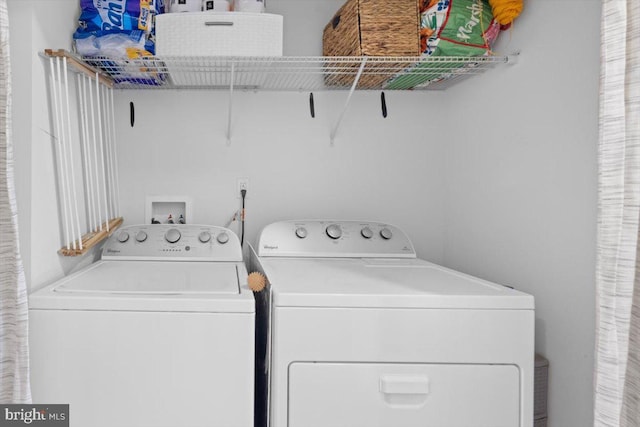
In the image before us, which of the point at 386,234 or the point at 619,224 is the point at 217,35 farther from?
the point at 619,224

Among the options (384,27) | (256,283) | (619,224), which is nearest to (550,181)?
(619,224)

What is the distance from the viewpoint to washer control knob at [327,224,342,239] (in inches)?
75.4

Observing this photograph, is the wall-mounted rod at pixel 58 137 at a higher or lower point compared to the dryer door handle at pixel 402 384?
higher

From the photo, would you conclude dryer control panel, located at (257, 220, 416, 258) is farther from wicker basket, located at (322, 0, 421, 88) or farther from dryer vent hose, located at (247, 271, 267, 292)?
wicker basket, located at (322, 0, 421, 88)

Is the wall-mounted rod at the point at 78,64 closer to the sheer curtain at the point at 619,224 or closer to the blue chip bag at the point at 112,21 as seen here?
the blue chip bag at the point at 112,21

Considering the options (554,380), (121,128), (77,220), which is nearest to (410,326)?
(554,380)

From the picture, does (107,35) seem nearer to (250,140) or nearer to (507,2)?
(250,140)

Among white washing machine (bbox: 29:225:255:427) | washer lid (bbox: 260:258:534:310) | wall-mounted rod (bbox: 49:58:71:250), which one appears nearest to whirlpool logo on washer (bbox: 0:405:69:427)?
white washing machine (bbox: 29:225:255:427)

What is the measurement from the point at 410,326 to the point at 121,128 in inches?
63.1

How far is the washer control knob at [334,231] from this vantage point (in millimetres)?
1914

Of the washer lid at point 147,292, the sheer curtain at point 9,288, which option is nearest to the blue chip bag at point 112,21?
the sheer curtain at point 9,288

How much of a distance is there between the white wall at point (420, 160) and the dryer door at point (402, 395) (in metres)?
0.30

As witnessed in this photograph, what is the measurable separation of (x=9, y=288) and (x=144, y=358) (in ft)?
1.21

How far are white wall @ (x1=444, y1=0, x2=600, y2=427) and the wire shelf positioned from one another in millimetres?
173
